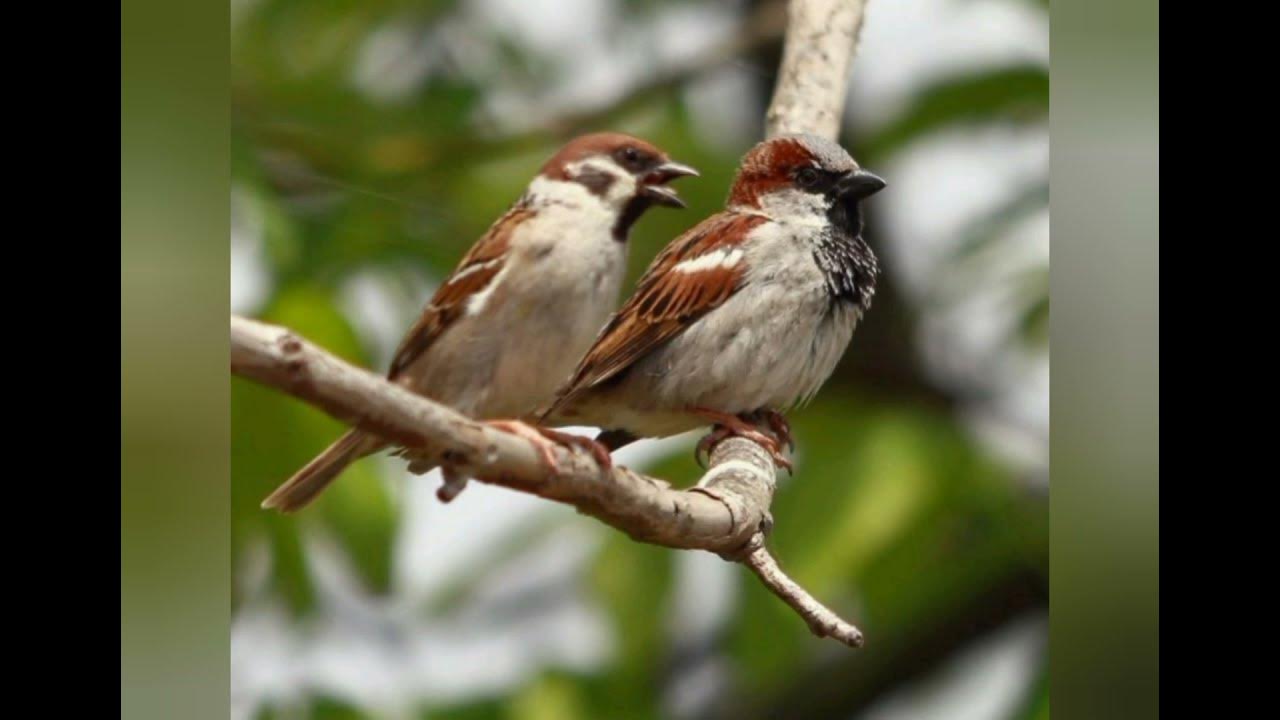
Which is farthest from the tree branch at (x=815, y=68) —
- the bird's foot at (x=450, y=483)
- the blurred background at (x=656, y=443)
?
the bird's foot at (x=450, y=483)

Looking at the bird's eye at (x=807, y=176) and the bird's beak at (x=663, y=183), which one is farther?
the bird's eye at (x=807, y=176)

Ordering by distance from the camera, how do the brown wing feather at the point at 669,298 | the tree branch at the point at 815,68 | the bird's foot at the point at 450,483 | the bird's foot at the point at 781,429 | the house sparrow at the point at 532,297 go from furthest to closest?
1. the tree branch at the point at 815,68
2. the bird's foot at the point at 781,429
3. the brown wing feather at the point at 669,298
4. the house sparrow at the point at 532,297
5. the bird's foot at the point at 450,483

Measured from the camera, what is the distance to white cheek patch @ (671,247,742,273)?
1753 millimetres

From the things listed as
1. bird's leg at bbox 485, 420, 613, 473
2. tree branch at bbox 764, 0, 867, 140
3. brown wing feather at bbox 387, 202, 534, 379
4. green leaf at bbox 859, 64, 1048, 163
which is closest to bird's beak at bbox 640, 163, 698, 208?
brown wing feather at bbox 387, 202, 534, 379

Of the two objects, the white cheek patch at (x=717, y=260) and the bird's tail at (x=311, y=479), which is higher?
the white cheek patch at (x=717, y=260)

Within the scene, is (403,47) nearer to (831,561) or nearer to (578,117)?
(578,117)

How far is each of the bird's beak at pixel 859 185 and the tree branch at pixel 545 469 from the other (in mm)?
360

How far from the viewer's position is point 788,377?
5.71ft

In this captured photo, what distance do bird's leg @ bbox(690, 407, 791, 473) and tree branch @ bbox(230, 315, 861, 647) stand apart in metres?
0.06

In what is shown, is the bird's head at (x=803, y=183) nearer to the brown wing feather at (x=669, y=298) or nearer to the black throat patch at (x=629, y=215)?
the brown wing feather at (x=669, y=298)

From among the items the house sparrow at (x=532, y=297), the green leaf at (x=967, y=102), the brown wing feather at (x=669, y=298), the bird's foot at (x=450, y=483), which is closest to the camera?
the bird's foot at (x=450, y=483)

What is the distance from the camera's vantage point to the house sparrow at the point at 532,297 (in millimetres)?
1135

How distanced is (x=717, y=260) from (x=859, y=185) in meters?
0.20
